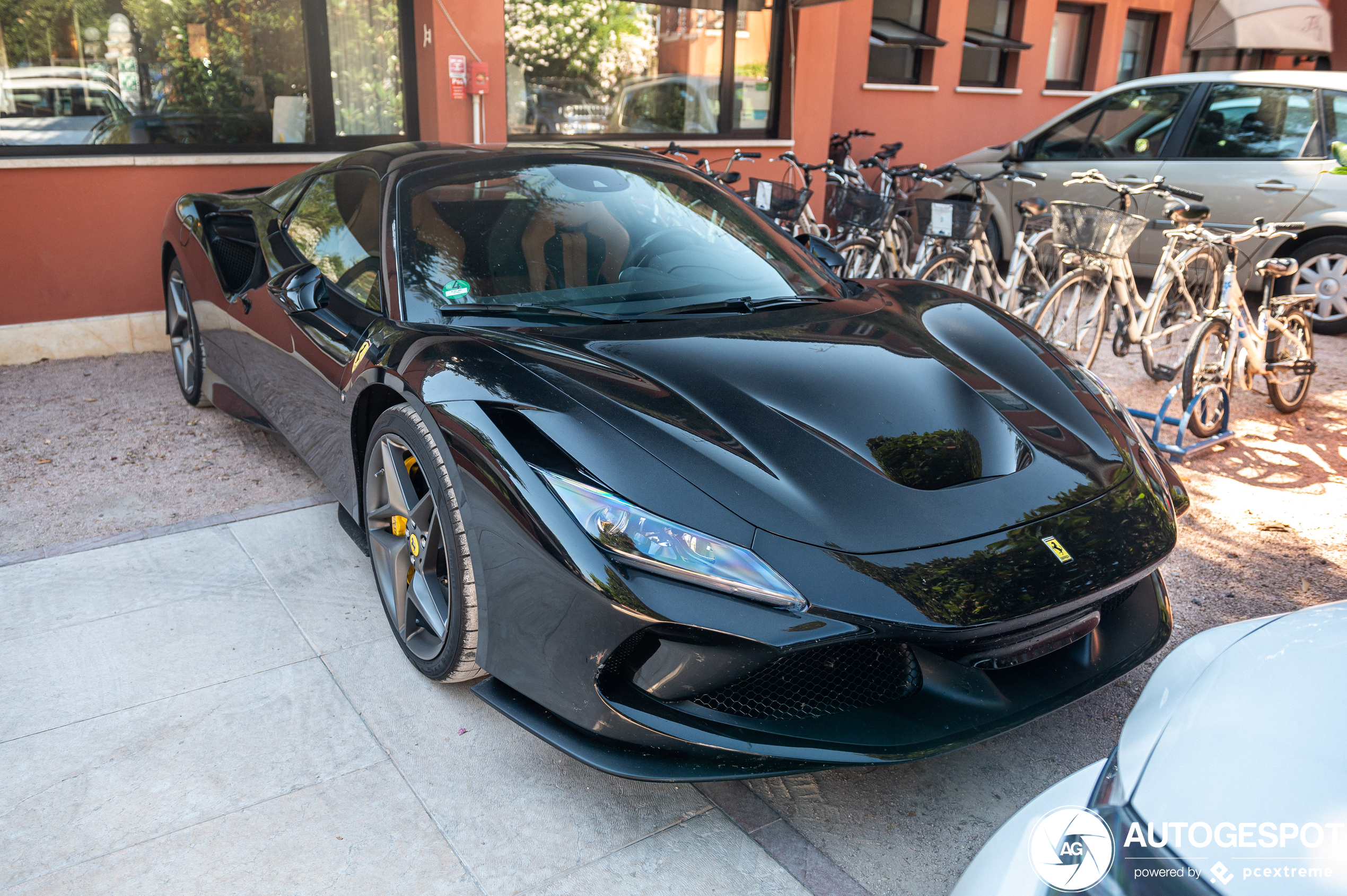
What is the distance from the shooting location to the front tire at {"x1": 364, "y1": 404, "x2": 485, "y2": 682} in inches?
88.0

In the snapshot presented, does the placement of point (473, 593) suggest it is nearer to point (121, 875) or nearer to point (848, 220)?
point (121, 875)

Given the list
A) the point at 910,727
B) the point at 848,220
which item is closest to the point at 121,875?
the point at 910,727

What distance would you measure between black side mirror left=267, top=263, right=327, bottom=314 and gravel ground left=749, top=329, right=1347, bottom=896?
75.6 inches

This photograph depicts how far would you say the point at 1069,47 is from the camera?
11828 mm

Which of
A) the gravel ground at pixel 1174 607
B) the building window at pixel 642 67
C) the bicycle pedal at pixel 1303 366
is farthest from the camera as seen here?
the building window at pixel 642 67

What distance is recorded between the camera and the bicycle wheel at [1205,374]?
4359 millimetres

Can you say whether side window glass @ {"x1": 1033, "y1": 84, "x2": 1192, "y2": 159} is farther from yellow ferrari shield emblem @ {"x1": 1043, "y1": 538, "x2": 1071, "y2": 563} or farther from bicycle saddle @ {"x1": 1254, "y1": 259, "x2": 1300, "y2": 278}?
yellow ferrari shield emblem @ {"x1": 1043, "y1": 538, "x2": 1071, "y2": 563}

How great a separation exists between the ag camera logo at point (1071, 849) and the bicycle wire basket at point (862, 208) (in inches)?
228

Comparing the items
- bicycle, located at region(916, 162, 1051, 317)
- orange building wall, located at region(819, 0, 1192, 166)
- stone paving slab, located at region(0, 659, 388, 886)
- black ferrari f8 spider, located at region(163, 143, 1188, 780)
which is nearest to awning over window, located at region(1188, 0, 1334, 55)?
orange building wall, located at region(819, 0, 1192, 166)

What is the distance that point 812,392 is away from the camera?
232cm

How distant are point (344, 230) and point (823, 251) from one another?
170 centimetres

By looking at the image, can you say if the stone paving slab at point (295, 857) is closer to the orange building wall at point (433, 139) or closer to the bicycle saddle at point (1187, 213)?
the bicycle saddle at point (1187, 213)

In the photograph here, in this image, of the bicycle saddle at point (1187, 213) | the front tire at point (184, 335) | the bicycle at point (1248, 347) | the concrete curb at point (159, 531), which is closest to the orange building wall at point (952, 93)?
the bicycle saddle at point (1187, 213)

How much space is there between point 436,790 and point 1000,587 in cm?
131
